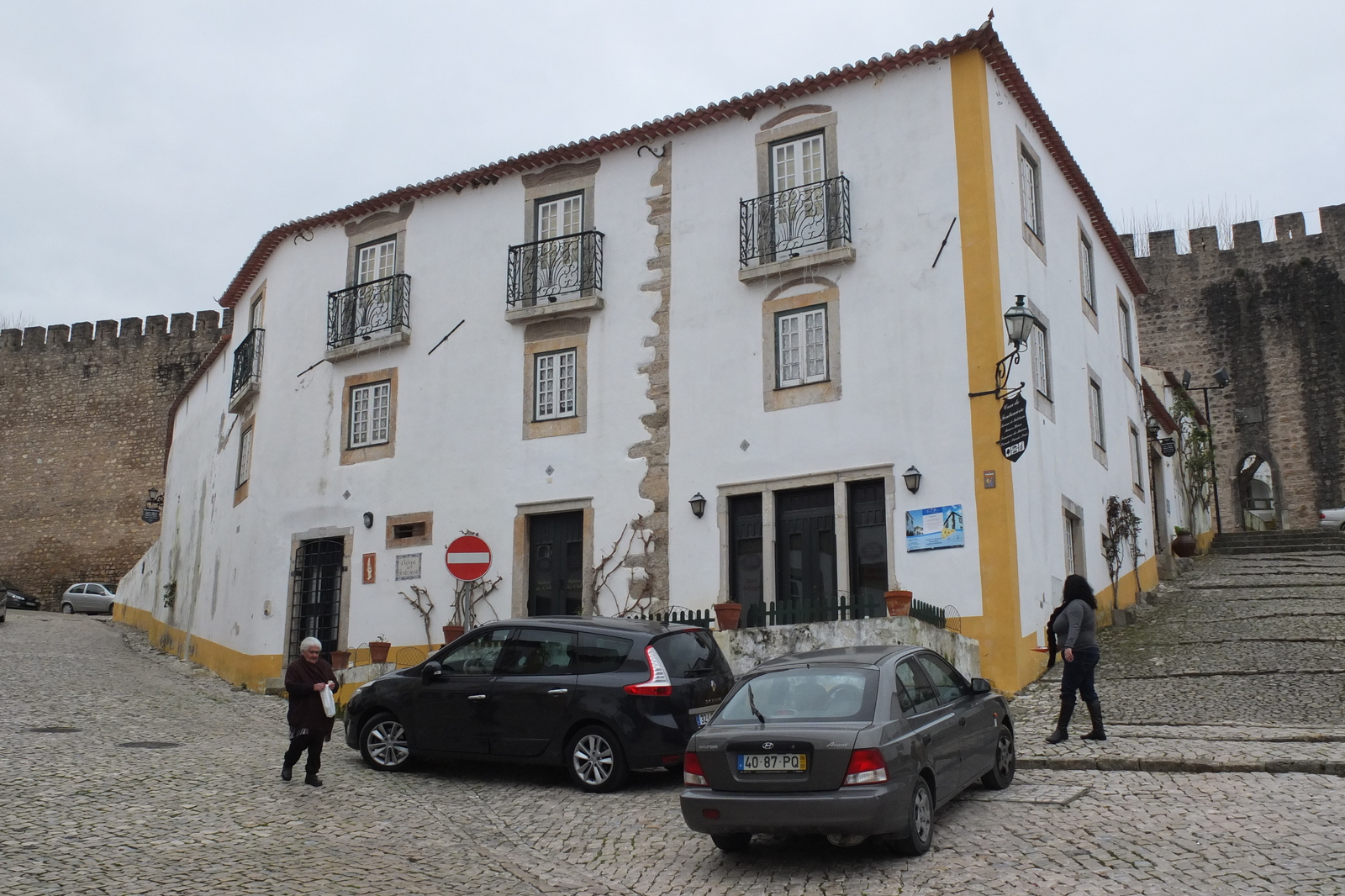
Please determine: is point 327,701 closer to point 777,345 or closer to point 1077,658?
point 1077,658

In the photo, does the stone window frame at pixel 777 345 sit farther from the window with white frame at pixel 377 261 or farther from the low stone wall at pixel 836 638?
the window with white frame at pixel 377 261

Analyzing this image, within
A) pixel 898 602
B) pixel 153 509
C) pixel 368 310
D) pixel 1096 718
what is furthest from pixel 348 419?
pixel 153 509

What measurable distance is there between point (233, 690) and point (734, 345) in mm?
Answer: 9471

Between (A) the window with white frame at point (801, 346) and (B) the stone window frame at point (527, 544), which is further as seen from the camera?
(B) the stone window frame at point (527, 544)

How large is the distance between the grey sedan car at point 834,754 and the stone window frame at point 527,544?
872cm

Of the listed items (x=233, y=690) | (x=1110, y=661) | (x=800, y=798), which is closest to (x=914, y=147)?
(x=1110, y=661)

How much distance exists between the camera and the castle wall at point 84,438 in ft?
136

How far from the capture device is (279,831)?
8.72 m

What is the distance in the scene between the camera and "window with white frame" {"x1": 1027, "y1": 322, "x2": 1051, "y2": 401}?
1667 cm

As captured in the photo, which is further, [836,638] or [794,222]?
[794,222]

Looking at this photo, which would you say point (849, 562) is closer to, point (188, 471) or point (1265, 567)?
point (1265, 567)

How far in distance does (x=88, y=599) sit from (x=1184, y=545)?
31.2 meters

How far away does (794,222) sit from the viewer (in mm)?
16875

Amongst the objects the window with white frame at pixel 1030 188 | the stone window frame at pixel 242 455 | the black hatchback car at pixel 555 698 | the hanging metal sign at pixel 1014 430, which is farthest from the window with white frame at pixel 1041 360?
the stone window frame at pixel 242 455
